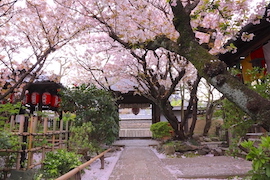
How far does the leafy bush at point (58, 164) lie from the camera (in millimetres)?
3854

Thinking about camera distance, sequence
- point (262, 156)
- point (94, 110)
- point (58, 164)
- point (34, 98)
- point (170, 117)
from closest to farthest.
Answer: point (262, 156), point (58, 164), point (94, 110), point (34, 98), point (170, 117)

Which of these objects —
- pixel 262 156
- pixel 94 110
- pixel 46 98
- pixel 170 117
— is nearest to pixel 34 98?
pixel 46 98

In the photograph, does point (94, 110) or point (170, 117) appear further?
point (170, 117)

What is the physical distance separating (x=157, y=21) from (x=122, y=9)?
1230mm

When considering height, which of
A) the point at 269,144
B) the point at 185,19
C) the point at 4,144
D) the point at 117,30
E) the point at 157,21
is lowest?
the point at 4,144

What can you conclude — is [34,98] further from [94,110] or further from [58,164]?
[58,164]

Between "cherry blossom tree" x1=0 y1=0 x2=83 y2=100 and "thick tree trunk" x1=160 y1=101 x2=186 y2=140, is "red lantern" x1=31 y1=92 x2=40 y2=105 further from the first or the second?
"thick tree trunk" x1=160 y1=101 x2=186 y2=140

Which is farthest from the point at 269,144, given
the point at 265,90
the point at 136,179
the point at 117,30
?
the point at 117,30

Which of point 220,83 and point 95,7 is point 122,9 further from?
point 220,83

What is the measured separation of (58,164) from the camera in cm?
394

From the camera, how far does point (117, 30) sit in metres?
5.75

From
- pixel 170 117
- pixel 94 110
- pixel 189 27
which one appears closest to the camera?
pixel 189 27

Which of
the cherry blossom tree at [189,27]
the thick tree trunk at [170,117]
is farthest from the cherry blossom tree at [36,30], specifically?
the thick tree trunk at [170,117]

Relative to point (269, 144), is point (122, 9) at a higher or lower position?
higher
